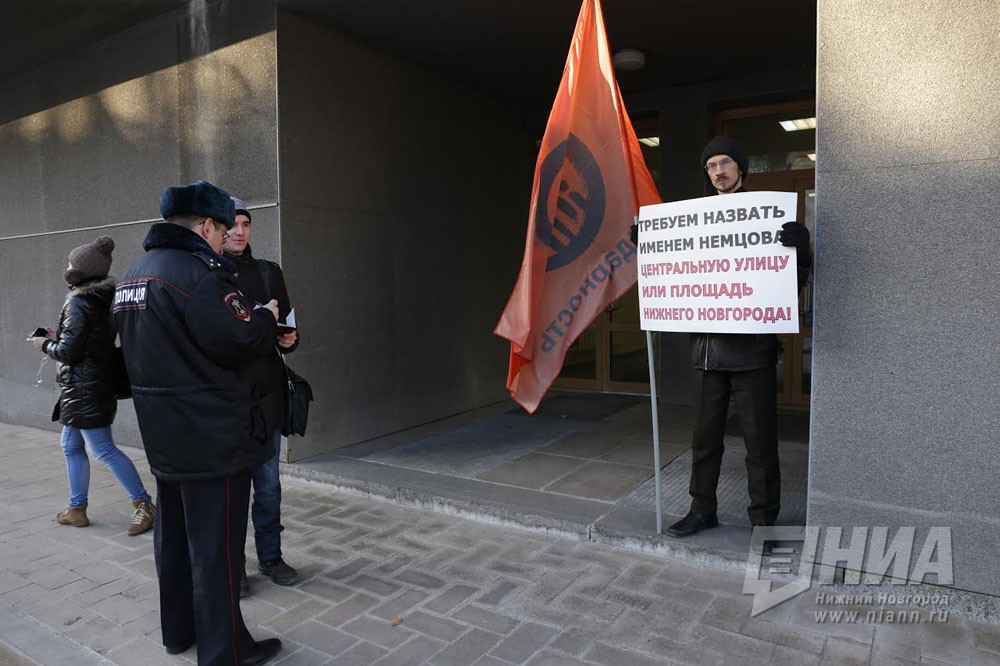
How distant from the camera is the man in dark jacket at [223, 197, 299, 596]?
11.2ft

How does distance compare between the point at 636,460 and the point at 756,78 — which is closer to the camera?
the point at 636,460

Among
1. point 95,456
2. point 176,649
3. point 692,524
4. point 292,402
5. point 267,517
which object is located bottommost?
point 176,649

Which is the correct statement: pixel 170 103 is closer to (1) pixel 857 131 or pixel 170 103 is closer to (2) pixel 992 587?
(1) pixel 857 131

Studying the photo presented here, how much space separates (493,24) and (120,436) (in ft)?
18.0

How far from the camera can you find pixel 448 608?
127 inches

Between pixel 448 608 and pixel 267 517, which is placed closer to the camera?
pixel 448 608

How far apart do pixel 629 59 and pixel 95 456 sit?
562 centimetres

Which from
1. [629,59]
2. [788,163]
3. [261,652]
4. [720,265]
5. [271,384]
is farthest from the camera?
[788,163]

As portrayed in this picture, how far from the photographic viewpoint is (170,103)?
6148mm

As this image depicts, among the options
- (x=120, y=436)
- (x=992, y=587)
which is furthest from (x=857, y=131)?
(x=120, y=436)

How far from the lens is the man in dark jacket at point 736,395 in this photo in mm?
3510

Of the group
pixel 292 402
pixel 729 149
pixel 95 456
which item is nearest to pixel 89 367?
pixel 95 456

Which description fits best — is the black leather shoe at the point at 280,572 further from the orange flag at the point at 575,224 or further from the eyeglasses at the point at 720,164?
the eyeglasses at the point at 720,164

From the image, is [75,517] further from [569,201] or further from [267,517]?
[569,201]
